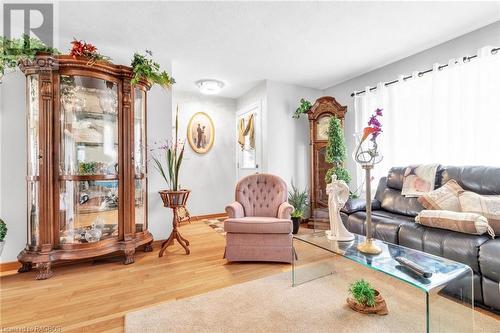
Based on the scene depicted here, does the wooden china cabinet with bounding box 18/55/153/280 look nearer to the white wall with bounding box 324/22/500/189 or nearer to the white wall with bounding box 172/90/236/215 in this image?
the white wall with bounding box 172/90/236/215

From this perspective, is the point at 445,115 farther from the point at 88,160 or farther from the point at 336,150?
the point at 88,160

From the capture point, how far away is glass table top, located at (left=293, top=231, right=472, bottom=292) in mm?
1251

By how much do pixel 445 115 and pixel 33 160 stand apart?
4517 mm

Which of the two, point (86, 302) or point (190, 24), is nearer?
point (86, 302)

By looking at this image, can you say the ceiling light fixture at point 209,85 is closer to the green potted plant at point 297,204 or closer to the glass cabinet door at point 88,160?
the glass cabinet door at point 88,160

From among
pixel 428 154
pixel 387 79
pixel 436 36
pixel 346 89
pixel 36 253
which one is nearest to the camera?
pixel 36 253

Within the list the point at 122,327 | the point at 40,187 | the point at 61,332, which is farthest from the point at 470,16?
the point at 40,187

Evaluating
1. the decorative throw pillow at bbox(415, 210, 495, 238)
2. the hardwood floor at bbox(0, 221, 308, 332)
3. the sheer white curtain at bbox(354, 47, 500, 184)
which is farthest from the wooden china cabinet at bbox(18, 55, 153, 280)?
the sheer white curtain at bbox(354, 47, 500, 184)

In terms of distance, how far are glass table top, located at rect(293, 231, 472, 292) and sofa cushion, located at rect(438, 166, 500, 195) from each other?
117 cm

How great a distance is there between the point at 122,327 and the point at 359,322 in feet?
5.14

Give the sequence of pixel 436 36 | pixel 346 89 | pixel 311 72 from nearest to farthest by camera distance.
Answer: pixel 436 36, pixel 311 72, pixel 346 89

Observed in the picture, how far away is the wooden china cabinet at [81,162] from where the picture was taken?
2283 millimetres

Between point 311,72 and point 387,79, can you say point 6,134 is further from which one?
point 387,79

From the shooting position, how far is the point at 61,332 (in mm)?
1518
